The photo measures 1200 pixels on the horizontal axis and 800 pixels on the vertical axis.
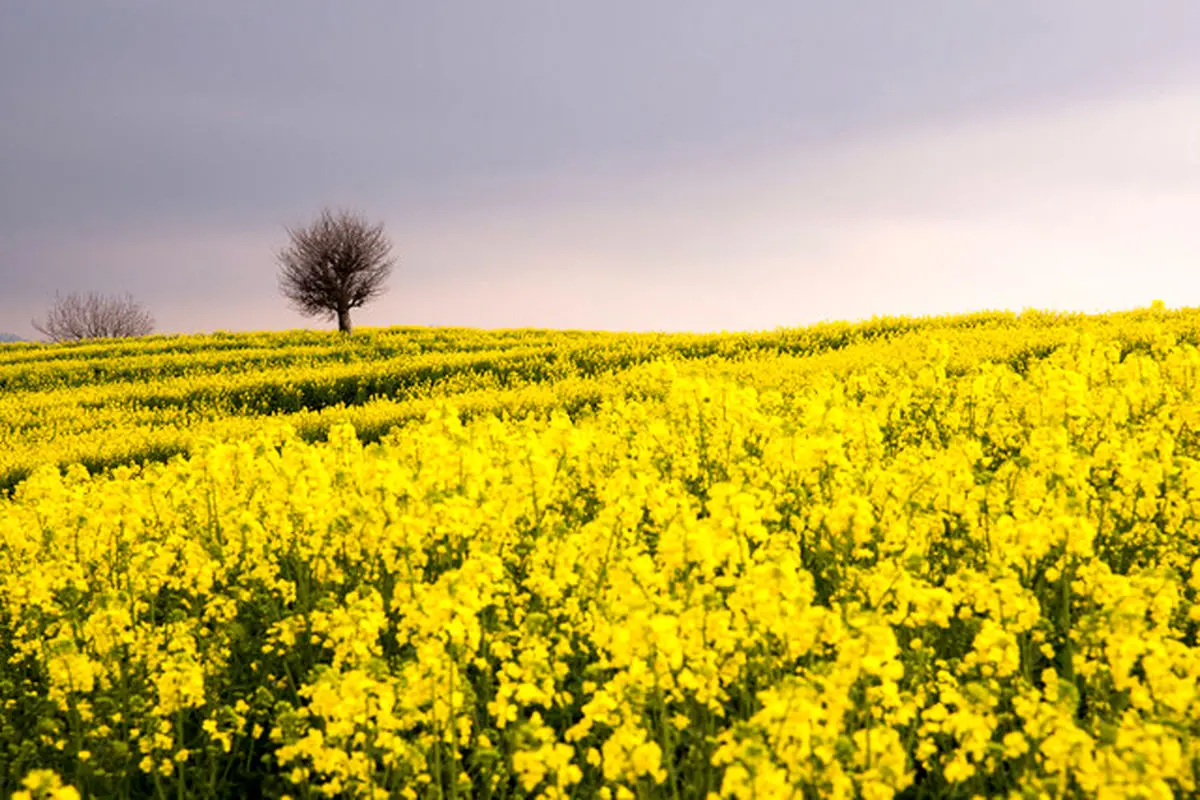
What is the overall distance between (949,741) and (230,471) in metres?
5.59

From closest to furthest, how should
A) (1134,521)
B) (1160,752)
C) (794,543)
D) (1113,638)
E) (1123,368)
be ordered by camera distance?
1. (1160,752)
2. (1113,638)
3. (794,543)
4. (1134,521)
5. (1123,368)

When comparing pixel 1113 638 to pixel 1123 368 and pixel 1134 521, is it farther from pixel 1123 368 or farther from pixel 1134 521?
pixel 1123 368

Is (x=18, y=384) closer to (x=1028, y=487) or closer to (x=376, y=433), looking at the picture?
(x=376, y=433)

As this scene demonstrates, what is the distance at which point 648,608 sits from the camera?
12.0ft

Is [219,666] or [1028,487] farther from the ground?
[1028,487]

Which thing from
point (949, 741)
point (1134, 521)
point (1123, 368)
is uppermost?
point (1123, 368)

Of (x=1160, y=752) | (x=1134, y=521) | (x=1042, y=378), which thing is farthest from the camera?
(x=1042, y=378)

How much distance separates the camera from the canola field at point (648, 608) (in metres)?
3.40

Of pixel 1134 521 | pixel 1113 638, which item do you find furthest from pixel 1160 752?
pixel 1134 521

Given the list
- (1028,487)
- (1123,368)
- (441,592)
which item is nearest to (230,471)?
(441,592)

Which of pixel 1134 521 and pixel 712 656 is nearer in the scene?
pixel 712 656

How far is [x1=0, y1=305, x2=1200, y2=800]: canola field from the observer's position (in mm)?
3404

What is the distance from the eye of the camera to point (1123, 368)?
34.8ft

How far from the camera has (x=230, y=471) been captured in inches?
305
